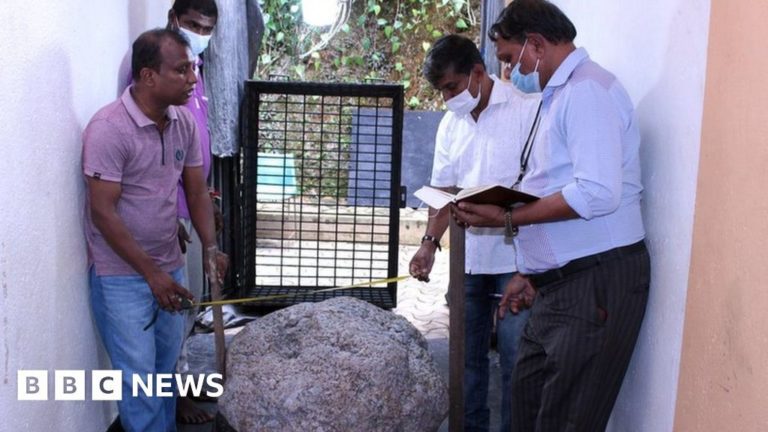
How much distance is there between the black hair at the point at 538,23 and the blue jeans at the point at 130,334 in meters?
1.72

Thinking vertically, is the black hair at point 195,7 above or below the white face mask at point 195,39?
above

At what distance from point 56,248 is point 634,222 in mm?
1977

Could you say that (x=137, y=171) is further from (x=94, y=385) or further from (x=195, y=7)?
(x=195, y=7)

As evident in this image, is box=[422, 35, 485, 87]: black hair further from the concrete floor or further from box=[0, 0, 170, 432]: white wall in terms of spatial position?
the concrete floor

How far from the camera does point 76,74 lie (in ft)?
11.5

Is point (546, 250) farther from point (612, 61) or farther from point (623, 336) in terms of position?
point (612, 61)

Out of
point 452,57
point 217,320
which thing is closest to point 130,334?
point 217,320

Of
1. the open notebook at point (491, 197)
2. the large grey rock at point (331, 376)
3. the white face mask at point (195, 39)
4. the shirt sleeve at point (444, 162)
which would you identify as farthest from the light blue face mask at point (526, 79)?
the white face mask at point (195, 39)

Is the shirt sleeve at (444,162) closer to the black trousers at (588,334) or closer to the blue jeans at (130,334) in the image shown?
the black trousers at (588,334)

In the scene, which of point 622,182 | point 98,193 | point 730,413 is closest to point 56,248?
point 98,193

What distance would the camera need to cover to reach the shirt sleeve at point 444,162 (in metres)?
3.80

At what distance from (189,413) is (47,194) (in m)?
1.58

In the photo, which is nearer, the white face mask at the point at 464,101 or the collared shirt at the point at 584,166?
the collared shirt at the point at 584,166

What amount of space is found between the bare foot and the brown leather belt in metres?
2.17
